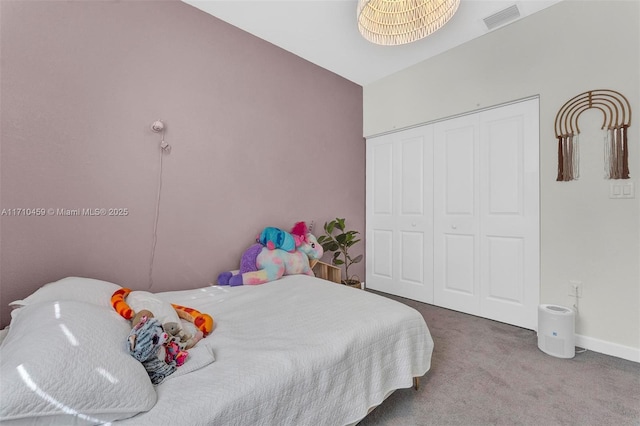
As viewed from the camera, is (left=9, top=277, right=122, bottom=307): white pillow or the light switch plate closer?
(left=9, top=277, right=122, bottom=307): white pillow

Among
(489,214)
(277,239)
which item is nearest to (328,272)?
(277,239)

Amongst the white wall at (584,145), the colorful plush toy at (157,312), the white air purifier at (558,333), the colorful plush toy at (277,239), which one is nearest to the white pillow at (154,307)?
the colorful plush toy at (157,312)

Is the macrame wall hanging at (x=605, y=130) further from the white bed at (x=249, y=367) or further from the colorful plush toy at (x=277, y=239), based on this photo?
the colorful plush toy at (x=277, y=239)

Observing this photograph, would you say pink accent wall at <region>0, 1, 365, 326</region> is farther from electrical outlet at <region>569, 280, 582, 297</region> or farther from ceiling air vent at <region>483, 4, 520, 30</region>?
electrical outlet at <region>569, 280, 582, 297</region>

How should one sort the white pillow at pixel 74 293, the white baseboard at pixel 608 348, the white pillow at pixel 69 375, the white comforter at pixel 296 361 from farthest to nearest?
the white baseboard at pixel 608 348
the white pillow at pixel 74 293
the white comforter at pixel 296 361
the white pillow at pixel 69 375

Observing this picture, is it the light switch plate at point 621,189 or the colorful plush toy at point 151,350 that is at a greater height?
the light switch plate at point 621,189

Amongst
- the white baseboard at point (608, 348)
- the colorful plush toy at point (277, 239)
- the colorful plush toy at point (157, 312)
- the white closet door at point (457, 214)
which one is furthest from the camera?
the white closet door at point (457, 214)

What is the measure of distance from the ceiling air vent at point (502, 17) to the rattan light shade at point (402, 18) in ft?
3.76

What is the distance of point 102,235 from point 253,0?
6.72 ft

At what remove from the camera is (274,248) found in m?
2.49

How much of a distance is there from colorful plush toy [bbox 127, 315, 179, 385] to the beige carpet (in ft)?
3.23

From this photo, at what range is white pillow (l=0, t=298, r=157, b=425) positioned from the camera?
27.0 inches

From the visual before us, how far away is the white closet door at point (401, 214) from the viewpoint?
3135 mm

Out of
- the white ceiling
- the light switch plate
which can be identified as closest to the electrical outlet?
the light switch plate
